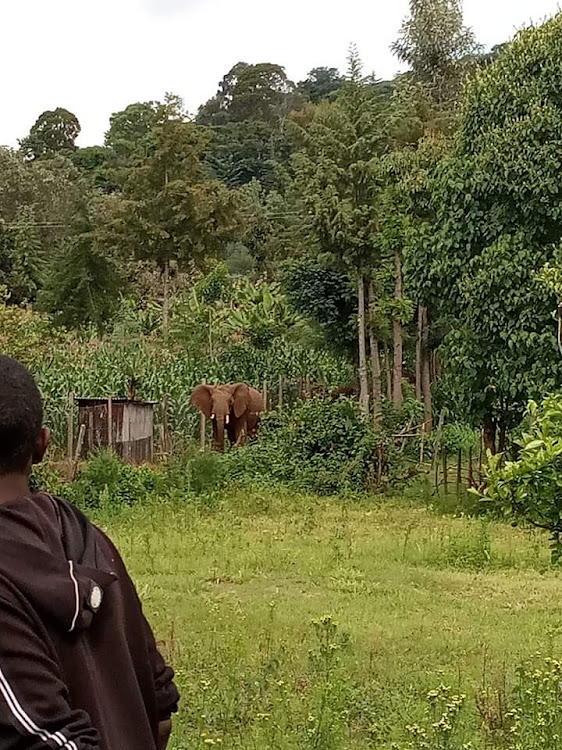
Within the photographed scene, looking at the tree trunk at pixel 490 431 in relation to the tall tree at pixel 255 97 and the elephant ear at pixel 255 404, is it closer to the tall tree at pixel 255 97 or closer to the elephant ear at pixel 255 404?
the elephant ear at pixel 255 404

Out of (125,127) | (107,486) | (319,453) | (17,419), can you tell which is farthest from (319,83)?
(17,419)

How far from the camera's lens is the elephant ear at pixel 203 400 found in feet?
55.0

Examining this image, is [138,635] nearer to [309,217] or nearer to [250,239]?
[309,217]

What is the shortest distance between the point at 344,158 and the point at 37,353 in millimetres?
5643

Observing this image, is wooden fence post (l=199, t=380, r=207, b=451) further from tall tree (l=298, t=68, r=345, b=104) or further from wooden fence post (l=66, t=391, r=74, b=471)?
tall tree (l=298, t=68, r=345, b=104)

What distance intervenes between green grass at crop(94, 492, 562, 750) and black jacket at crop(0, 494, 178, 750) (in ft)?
7.58

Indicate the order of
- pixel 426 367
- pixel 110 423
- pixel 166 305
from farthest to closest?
pixel 166 305 < pixel 426 367 < pixel 110 423

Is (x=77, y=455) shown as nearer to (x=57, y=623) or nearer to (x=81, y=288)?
(x=57, y=623)

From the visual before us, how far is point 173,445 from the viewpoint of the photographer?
16375 millimetres

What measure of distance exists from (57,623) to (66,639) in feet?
0.13

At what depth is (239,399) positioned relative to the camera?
16.8m

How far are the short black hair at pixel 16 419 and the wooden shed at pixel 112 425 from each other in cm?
1205

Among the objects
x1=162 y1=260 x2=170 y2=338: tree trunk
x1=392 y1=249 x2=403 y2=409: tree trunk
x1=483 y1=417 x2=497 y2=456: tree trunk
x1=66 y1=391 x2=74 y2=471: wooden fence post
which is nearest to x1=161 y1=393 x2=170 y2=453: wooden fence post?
x1=66 y1=391 x2=74 y2=471: wooden fence post

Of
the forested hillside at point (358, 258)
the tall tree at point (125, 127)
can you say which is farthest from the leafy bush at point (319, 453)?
the tall tree at point (125, 127)
